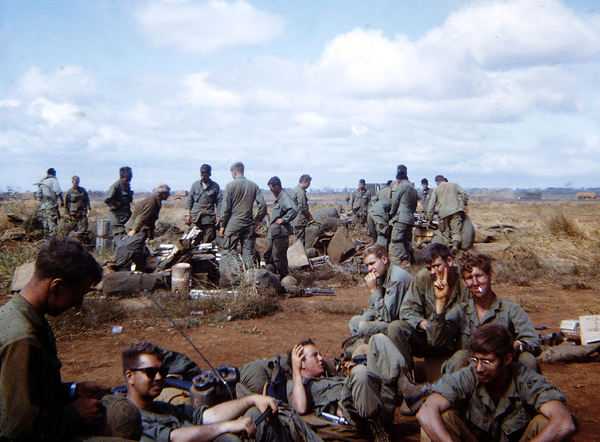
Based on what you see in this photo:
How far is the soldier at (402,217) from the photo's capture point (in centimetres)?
1166

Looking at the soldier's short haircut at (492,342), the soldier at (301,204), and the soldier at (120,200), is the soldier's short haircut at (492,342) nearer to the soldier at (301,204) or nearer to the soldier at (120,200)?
the soldier at (120,200)

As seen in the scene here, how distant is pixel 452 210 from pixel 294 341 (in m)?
6.62

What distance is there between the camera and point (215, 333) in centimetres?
714

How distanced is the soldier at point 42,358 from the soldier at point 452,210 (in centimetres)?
1030

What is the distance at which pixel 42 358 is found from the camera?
8.21 ft

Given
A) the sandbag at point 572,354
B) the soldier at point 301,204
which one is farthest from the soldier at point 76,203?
the sandbag at point 572,354

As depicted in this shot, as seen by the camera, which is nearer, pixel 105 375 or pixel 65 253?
pixel 65 253

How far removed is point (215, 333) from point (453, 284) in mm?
3528

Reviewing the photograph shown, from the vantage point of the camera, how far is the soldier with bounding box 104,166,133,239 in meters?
10.1

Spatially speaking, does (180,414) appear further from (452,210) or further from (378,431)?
(452,210)

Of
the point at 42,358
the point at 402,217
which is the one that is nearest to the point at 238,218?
the point at 402,217

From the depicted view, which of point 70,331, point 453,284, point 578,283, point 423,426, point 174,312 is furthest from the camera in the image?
point 578,283

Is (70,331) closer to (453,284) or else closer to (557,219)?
(453,284)

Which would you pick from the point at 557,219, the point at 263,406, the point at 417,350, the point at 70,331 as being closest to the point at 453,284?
the point at 417,350
